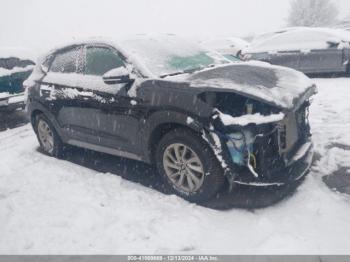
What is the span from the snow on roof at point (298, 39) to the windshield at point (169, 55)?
5558 millimetres

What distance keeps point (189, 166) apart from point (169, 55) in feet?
5.20

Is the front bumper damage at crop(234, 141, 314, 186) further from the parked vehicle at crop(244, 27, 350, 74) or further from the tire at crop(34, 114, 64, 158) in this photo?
the parked vehicle at crop(244, 27, 350, 74)

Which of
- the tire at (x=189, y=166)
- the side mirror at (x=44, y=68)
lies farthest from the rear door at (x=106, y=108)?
the side mirror at (x=44, y=68)

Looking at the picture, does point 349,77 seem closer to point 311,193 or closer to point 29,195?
point 311,193

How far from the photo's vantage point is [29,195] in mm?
4594

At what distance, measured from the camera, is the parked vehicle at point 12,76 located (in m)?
8.12

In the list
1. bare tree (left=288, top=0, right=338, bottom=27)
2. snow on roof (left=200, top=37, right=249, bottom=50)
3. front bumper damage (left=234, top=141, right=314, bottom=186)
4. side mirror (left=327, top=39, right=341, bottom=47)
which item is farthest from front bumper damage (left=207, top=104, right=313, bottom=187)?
bare tree (left=288, top=0, right=338, bottom=27)

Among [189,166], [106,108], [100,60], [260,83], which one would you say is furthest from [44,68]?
[260,83]

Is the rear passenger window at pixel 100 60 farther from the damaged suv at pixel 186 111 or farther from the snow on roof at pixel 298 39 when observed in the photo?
the snow on roof at pixel 298 39

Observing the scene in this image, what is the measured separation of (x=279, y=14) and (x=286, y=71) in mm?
79953

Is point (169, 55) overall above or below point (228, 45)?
above

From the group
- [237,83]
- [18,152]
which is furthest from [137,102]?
[18,152]

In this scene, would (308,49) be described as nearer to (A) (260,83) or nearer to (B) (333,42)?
(B) (333,42)

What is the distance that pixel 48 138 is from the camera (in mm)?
5938
